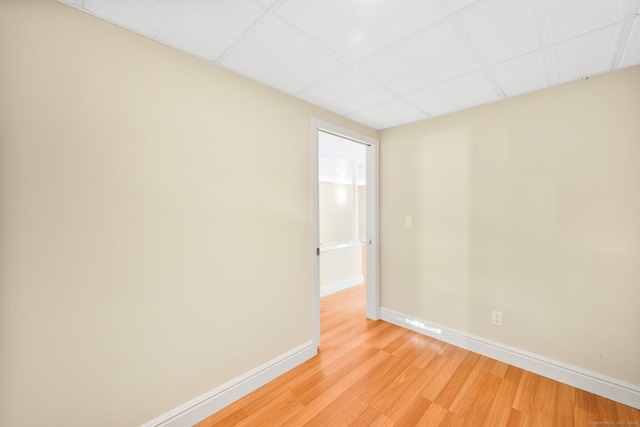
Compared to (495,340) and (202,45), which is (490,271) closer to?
(495,340)

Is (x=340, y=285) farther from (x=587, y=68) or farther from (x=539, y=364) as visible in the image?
(x=587, y=68)

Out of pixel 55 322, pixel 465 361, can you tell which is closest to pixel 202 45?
pixel 55 322

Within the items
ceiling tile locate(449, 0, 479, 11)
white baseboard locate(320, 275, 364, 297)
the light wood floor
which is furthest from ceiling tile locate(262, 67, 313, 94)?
white baseboard locate(320, 275, 364, 297)

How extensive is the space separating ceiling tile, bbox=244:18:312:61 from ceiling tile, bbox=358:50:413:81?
0.47 metres

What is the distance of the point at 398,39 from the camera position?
58.8 inches

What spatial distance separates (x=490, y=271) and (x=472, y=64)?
5.97ft

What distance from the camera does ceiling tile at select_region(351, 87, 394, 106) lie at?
7.08ft

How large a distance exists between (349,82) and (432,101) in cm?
88

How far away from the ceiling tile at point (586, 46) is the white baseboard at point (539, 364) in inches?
90.3

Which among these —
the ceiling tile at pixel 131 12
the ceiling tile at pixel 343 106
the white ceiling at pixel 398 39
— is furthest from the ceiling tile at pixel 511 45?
the ceiling tile at pixel 131 12

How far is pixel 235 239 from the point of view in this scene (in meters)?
1.91

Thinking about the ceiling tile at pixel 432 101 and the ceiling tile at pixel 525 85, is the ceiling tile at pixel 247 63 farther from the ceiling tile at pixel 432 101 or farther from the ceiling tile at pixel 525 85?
the ceiling tile at pixel 525 85

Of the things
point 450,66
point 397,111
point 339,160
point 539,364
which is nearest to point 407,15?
point 450,66

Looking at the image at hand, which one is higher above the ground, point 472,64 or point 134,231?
point 472,64
